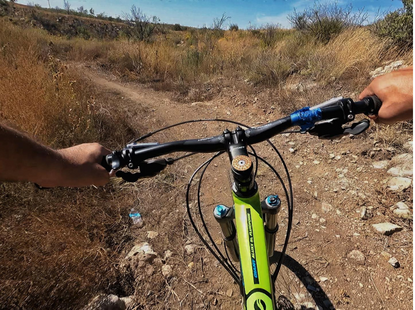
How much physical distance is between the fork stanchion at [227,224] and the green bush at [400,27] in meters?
5.93

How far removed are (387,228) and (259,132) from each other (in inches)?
86.7

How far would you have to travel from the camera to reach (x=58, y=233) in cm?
211

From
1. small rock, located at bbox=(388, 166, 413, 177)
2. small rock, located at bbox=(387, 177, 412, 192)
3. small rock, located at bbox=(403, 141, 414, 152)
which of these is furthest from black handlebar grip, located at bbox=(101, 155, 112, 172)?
small rock, located at bbox=(403, 141, 414, 152)

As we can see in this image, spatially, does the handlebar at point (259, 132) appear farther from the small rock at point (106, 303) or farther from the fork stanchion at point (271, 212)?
Answer: the small rock at point (106, 303)

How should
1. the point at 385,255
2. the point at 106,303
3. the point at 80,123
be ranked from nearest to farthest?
the point at 106,303
the point at 385,255
the point at 80,123

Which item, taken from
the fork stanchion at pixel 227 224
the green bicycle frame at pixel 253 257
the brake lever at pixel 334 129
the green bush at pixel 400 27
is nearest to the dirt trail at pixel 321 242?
the fork stanchion at pixel 227 224

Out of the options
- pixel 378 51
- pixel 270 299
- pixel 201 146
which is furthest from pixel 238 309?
pixel 378 51

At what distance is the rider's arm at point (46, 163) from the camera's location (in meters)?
0.88

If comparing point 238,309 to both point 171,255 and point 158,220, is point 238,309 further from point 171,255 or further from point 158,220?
point 158,220

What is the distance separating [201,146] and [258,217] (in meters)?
0.35

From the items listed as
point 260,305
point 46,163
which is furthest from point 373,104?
point 46,163

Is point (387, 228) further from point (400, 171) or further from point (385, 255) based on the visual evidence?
point (400, 171)

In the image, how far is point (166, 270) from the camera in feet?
7.00

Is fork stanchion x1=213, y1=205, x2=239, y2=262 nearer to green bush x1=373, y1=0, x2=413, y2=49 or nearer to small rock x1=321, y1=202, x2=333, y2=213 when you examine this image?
small rock x1=321, y1=202, x2=333, y2=213
